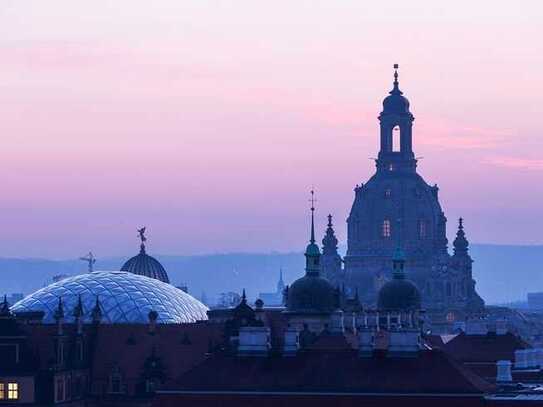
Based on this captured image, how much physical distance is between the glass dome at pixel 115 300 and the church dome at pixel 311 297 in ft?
27.1

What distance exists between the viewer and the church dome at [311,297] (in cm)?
19550

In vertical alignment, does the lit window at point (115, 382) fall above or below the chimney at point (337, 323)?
below

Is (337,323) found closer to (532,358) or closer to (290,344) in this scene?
(532,358)

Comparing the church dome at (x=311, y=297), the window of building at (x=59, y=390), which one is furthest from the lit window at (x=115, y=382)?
the church dome at (x=311, y=297)

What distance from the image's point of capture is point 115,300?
628 ft

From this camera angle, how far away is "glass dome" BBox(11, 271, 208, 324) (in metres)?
189

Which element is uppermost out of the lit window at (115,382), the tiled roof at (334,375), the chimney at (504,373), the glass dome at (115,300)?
the glass dome at (115,300)

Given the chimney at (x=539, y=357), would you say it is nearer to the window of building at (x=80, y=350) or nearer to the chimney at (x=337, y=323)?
the chimney at (x=337, y=323)

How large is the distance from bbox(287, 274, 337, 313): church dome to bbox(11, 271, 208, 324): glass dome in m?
8.26

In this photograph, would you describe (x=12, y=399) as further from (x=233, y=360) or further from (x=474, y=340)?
(x=233, y=360)

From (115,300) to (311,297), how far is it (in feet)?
56.1

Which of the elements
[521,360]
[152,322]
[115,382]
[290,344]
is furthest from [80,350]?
[290,344]

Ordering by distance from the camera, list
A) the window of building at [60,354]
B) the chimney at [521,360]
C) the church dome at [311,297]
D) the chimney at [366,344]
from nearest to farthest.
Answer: the chimney at [366,344] → the chimney at [521,360] → the window of building at [60,354] → the church dome at [311,297]

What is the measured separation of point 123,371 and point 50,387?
8.36 metres
